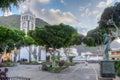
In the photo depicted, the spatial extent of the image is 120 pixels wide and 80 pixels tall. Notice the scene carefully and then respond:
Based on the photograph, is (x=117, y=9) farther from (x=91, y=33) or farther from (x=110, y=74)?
(x=91, y=33)

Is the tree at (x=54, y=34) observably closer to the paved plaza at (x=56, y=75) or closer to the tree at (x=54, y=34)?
the tree at (x=54, y=34)

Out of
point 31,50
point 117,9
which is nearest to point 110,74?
point 117,9

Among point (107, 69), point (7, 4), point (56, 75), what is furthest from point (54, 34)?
point (7, 4)

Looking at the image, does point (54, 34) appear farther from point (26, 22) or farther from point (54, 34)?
point (26, 22)

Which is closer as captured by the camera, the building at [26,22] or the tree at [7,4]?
the tree at [7,4]

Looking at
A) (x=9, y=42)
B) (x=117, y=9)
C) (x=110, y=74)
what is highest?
(x=117, y=9)

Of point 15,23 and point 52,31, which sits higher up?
point 15,23

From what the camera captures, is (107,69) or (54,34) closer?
(107,69)

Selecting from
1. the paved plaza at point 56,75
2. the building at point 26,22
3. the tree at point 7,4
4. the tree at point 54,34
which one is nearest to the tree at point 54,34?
the tree at point 54,34

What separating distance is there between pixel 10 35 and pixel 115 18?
22.3 m

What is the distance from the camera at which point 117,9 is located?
3859 cm

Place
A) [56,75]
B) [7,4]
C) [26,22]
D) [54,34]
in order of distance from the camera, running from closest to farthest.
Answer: [7,4] → [56,75] → [54,34] → [26,22]

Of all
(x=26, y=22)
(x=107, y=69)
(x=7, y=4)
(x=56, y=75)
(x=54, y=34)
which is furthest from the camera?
(x=26, y=22)

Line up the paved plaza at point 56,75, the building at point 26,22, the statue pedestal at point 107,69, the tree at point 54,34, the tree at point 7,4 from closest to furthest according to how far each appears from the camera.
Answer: the tree at point 7,4
the statue pedestal at point 107,69
the paved plaza at point 56,75
the tree at point 54,34
the building at point 26,22
